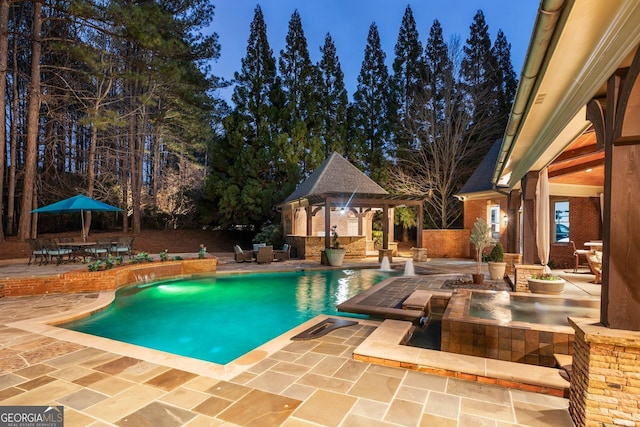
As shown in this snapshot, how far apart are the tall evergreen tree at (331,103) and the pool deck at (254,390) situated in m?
20.9

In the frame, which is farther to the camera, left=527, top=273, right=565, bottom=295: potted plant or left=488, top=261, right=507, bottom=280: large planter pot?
left=488, top=261, right=507, bottom=280: large planter pot

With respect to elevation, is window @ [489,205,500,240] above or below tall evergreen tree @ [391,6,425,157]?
below

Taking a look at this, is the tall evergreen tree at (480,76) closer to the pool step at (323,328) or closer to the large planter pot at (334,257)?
the large planter pot at (334,257)

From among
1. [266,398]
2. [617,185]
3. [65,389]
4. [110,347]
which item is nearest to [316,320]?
[266,398]

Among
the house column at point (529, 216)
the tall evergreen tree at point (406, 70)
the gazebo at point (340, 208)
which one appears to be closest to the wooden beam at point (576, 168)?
the house column at point (529, 216)

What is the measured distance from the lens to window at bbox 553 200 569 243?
11.9 metres

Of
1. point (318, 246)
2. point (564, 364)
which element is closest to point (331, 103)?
point (318, 246)

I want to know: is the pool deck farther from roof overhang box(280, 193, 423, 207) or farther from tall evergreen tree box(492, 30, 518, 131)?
tall evergreen tree box(492, 30, 518, 131)

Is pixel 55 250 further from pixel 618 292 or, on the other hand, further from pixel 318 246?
pixel 618 292

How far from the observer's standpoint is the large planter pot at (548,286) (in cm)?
638

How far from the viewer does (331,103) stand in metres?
25.2

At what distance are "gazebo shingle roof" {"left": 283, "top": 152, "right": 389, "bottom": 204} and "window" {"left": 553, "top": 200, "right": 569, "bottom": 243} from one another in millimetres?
7304

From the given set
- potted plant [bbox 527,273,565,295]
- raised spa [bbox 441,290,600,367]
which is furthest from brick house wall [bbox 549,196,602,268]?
raised spa [bbox 441,290,600,367]

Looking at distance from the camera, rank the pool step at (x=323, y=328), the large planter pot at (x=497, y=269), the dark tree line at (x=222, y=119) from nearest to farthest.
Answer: the pool step at (x=323, y=328) < the large planter pot at (x=497, y=269) < the dark tree line at (x=222, y=119)
